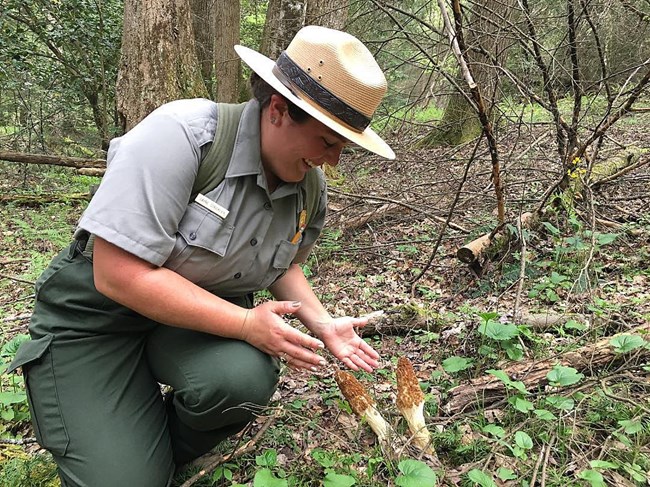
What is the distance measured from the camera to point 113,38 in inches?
321

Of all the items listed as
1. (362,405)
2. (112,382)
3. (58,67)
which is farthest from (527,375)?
(58,67)

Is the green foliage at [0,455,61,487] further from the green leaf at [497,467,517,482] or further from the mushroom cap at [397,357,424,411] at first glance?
the green leaf at [497,467,517,482]

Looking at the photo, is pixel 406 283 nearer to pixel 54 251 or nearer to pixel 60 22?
pixel 54 251

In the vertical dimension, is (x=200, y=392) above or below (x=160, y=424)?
above

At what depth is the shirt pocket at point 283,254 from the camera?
1938 millimetres

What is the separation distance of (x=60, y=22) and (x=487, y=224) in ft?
24.3

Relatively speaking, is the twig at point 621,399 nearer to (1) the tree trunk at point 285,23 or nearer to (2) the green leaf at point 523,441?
(2) the green leaf at point 523,441

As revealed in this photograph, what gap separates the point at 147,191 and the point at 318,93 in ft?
2.09

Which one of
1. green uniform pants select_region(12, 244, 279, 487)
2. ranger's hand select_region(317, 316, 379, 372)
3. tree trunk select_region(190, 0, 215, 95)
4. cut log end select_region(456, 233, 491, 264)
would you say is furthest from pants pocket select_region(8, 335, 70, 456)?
tree trunk select_region(190, 0, 215, 95)

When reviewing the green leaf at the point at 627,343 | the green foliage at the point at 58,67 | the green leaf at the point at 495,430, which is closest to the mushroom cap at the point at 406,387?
the green leaf at the point at 495,430

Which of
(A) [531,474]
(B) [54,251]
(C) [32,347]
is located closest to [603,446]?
(A) [531,474]

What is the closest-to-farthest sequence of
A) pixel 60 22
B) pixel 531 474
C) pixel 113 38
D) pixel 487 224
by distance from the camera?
pixel 531 474 < pixel 487 224 < pixel 60 22 < pixel 113 38

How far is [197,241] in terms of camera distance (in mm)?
1676

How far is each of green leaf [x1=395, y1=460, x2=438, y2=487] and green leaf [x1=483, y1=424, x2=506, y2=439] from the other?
383mm
